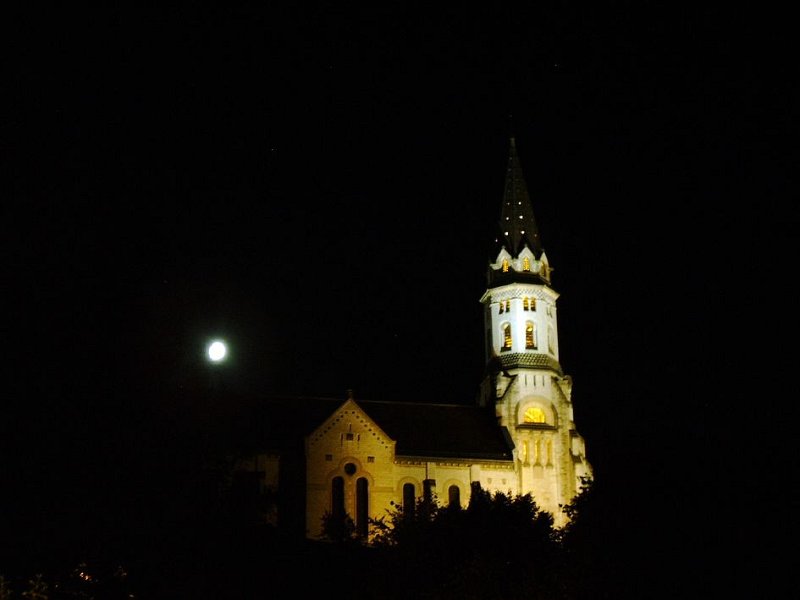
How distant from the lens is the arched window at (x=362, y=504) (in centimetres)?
6812

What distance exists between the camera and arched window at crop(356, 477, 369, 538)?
6812 centimetres

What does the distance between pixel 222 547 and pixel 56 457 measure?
764 centimetres

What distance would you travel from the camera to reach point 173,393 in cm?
3569

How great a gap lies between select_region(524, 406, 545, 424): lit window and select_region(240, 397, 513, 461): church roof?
6.85 feet

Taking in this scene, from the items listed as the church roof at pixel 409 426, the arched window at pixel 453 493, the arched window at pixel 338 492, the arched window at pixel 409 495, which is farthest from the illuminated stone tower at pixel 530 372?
the arched window at pixel 338 492

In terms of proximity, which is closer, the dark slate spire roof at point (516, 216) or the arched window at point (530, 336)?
the arched window at point (530, 336)

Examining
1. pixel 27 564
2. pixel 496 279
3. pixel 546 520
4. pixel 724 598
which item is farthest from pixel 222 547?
pixel 496 279

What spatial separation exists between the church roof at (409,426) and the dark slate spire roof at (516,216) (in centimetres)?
1309

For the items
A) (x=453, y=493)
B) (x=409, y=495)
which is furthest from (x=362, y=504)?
(x=453, y=493)

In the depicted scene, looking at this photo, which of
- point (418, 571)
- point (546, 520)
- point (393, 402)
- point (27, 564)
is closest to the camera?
point (27, 564)

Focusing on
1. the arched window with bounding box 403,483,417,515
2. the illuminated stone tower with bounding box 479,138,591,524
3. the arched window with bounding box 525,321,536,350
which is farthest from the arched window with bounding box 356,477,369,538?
the arched window with bounding box 525,321,536,350

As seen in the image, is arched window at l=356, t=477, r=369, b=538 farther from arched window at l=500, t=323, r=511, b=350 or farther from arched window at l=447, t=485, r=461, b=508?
arched window at l=500, t=323, r=511, b=350

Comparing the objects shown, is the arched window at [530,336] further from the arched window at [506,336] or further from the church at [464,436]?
the arched window at [506,336]

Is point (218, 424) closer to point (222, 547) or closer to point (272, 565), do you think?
point (222, 547)
